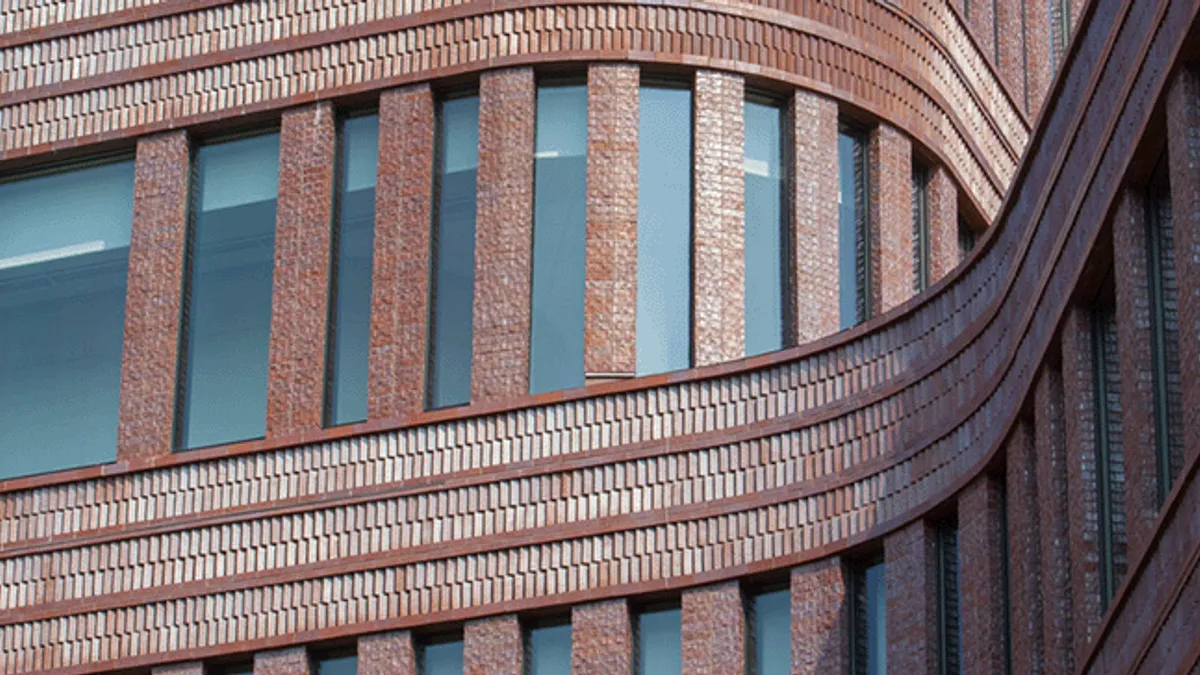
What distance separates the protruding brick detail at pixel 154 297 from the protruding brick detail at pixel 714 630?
6502 millimetres

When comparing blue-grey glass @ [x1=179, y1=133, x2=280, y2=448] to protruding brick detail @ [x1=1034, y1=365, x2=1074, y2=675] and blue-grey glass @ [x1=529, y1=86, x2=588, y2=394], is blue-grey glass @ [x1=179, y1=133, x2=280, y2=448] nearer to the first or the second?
blue-grey glass @ [x1=529, y1=86, x2=588, y2=394]

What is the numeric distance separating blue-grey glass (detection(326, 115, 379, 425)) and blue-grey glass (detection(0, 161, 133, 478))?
8.52ft

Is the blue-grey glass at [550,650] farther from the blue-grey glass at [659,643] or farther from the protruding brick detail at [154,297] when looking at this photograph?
the protruding brick detail at [154,297]

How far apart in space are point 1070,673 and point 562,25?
12220 mm

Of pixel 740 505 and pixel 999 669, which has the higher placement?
pixel 740 505

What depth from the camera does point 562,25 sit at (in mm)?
36781

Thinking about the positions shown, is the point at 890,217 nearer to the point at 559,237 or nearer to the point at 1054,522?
the point at 559,237

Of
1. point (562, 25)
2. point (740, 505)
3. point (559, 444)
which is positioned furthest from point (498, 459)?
point (562, 25)

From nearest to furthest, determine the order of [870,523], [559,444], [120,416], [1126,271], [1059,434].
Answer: [1126,271] < [1059,434] < [870,523] < [559,444] < [120,416]

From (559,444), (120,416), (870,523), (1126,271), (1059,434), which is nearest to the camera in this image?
(1126,271)

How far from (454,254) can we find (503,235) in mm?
667

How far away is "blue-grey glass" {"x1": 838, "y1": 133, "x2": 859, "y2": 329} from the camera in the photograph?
120 ft

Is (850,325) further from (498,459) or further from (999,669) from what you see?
(999,669)

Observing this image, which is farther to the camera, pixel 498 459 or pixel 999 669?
pixel 498 459
